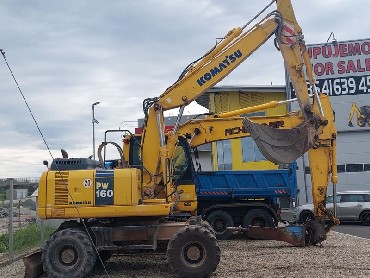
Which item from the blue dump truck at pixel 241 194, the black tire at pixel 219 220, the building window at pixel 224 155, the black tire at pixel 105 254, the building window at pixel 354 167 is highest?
the building window at pixel 224 155

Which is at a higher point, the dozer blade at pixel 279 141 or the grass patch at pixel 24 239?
the dozer blade at pixel 279 141

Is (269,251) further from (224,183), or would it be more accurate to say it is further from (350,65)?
(350,65)

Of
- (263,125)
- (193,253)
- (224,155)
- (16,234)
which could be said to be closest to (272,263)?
→ (193,253)

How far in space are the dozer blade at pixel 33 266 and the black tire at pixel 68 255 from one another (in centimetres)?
40

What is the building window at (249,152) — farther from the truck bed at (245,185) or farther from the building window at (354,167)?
the truck bed at (245,185)

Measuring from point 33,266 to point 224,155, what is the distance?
25643mm

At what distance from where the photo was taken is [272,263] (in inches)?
448

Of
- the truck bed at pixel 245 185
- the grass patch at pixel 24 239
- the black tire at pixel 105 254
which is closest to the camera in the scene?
the black tire at pixel 105 254

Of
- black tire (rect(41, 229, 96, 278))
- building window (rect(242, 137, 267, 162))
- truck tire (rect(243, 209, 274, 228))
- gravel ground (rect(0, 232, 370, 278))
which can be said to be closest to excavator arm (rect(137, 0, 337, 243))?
gravel ground (rect(0, 232, 370, 278))

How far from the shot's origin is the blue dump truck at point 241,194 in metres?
17.6

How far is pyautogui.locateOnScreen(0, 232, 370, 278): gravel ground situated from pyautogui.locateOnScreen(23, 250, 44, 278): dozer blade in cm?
73

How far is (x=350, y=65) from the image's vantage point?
109 ft

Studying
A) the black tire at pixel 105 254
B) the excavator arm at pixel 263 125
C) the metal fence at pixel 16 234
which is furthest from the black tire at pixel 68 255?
the metal fence at pixel 16 234

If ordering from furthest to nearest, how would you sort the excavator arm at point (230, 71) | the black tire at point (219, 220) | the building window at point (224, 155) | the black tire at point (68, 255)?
the building window at point (224, 155)
the black tire at point (219, 220)
the excavator arm at point (230, 71)
the black tire at point (68, 255)
